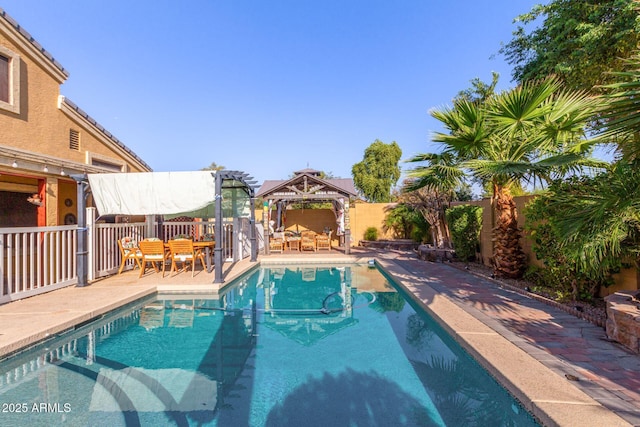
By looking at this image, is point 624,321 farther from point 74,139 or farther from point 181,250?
point 74,139

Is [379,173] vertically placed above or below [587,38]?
above

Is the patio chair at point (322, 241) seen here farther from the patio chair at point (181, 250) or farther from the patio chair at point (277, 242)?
the patio chair at point (181, 250)

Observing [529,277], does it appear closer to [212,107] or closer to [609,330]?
[609,330]

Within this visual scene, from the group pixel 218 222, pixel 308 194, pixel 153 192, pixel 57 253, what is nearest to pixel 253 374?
pixel 218 222

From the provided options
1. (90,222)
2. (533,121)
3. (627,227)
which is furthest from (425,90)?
(90,222)

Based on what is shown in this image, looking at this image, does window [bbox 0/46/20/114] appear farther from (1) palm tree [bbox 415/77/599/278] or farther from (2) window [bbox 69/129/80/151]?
(1) palm tree [bbox 415/77/599/278]

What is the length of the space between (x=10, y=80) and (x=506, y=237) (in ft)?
44.1

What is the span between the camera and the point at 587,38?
24.9 feet

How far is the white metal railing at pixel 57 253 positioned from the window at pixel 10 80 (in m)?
3.51

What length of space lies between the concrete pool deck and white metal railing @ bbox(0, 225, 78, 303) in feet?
1.05

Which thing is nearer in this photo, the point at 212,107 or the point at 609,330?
the point at 609,330

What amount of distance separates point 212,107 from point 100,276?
13465 mm

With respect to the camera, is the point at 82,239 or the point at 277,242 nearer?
the point at 82,239

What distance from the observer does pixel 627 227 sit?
14.0ft
